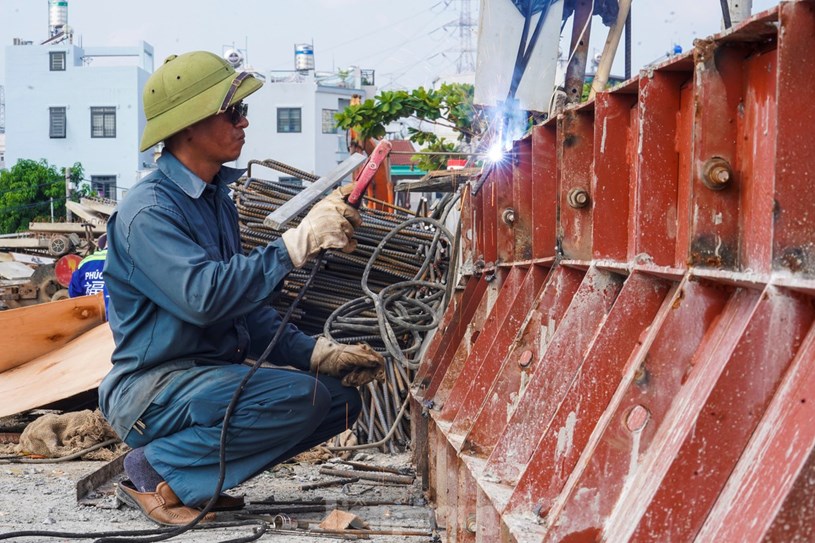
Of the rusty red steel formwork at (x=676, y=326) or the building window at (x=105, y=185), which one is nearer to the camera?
the rusty red steel formwork at (x=676, y=326)

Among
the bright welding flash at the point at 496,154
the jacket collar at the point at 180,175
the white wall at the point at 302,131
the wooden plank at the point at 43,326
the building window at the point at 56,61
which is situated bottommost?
the wooden plank at the point at 43,326

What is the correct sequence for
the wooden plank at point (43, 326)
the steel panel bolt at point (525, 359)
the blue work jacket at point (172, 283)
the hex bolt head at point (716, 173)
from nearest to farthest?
1. the hex bolt head at point (716, 173)
2. the steel panel bolt at point (525, 359)
3. the blue work jacket at point (172, 283)
4. the wooden plank at point (43, 326)

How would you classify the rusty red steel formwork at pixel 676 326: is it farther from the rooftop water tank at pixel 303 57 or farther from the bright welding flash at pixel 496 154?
the rooftop water tank at pixel 303 57

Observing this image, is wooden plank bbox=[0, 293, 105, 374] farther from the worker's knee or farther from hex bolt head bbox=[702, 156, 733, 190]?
hex bolt head bbox=[702, 156, 733, 190]

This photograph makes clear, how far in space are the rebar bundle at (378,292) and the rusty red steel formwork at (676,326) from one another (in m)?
2.54

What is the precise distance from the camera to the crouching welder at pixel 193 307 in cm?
421

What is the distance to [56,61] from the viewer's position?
54125 mm

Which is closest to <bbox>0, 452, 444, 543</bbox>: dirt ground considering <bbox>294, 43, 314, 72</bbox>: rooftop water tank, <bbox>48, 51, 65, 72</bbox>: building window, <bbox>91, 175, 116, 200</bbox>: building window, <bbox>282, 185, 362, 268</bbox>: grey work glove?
<bbox>282, 185, 362, 268</bbox>: grey work glove

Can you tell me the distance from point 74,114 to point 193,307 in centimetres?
5303

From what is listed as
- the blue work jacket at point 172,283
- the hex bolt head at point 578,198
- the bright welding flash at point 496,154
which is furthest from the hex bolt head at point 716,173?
the bright welding flash at point 496,154

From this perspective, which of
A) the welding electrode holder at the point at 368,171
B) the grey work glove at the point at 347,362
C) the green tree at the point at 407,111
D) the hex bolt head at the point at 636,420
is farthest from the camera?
the green tree at the point at 407,111

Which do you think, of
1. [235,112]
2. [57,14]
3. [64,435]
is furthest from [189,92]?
[57,14]

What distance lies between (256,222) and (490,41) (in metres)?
2.02

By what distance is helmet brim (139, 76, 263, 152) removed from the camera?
14.7 ft
